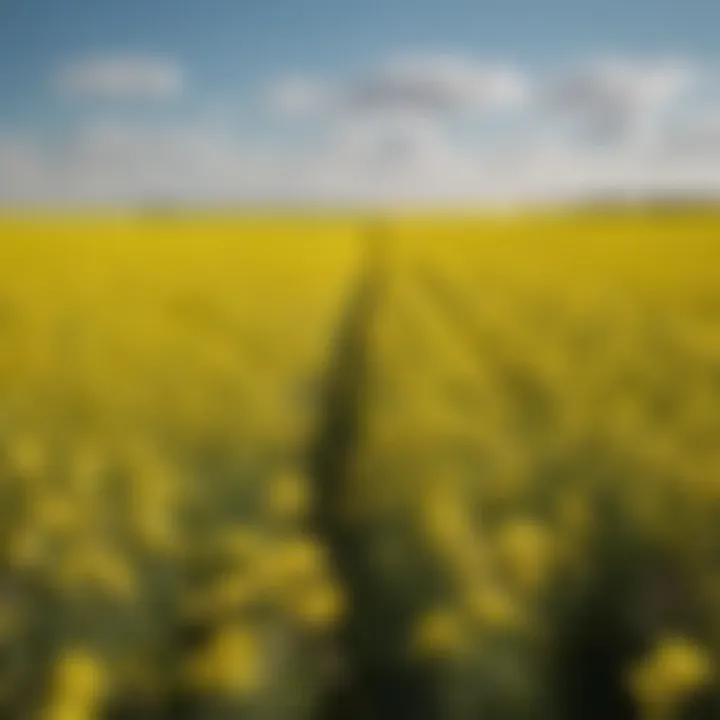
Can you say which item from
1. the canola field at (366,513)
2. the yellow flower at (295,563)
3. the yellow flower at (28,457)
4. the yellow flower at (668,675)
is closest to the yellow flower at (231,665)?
the canola field at (366,513)

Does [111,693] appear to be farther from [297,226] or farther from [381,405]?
[297,226]

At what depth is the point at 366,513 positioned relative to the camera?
1483 mm

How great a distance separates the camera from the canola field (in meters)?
1.18

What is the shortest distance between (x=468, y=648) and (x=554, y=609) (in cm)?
14

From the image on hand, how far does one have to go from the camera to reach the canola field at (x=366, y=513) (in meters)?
1.18

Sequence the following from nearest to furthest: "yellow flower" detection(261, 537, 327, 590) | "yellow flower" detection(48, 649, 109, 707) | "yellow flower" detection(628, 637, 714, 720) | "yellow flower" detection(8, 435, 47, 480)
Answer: "yellow flower" detection(628, 637, 714, 720) < "yellow flower" detection(48, 649, 109, 707) < "yellow flower" detection(261, 537, 327, 590) < "yellow flower" detection(8, 435, 47, 480)

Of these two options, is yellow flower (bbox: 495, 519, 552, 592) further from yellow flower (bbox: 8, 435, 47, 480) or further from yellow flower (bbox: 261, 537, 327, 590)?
yellow flower (bbox: 8, 435, 47, 480)

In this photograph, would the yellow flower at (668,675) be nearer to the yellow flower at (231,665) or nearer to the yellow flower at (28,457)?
the yellow flower at (231,665)

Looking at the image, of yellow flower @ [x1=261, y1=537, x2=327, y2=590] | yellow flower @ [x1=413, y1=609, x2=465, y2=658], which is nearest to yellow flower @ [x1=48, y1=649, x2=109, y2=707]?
yellow flower @ [x1=261, y1=537, x2=327, y2=590]

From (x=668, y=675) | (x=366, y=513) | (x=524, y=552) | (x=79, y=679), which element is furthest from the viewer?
(x=366, y=513)

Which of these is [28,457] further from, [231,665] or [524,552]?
[524,552]

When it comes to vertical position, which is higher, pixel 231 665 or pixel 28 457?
pixel 28 457

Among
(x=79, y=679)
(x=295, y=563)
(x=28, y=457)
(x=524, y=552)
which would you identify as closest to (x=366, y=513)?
(x=295, y=563)

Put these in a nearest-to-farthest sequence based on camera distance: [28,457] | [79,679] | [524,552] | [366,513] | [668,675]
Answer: [668,675] < [79,679] < [524,552] < [366,513] < [28,457]
